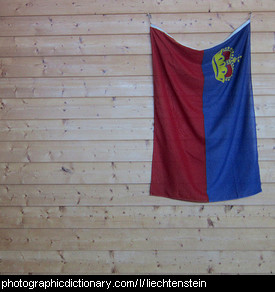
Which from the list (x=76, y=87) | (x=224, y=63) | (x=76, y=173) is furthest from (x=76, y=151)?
(x=224, y=63)

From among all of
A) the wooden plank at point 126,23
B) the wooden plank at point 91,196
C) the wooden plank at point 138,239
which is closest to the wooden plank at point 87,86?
the wooden plank at point 126,23

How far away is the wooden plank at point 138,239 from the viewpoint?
226cm

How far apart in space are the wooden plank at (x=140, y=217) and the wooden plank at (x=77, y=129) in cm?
51

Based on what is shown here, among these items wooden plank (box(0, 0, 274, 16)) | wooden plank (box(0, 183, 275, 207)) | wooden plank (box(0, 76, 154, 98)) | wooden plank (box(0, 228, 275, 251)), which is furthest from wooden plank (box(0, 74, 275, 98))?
wooden plank (box(0, 228, 275, 251))

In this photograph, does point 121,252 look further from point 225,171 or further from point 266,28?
point 266,28

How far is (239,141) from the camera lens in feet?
7.30

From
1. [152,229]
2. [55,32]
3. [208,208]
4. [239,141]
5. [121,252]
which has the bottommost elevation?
[121,252]

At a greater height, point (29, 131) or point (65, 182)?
point (29, 131)

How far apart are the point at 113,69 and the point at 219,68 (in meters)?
0.75

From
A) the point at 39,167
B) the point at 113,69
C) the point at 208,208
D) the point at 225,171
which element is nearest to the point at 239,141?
the point at 225,171

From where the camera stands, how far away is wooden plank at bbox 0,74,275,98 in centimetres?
228

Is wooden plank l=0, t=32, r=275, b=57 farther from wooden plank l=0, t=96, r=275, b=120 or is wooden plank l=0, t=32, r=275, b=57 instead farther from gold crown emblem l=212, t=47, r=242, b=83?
wooden plank l=0, t=96, r=275, b=120

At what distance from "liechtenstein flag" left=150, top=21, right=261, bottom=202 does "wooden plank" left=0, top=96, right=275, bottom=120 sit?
12 centimetres

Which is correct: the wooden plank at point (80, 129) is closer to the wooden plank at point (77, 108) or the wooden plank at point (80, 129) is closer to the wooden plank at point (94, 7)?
the wooden plank at point (77, 108)
